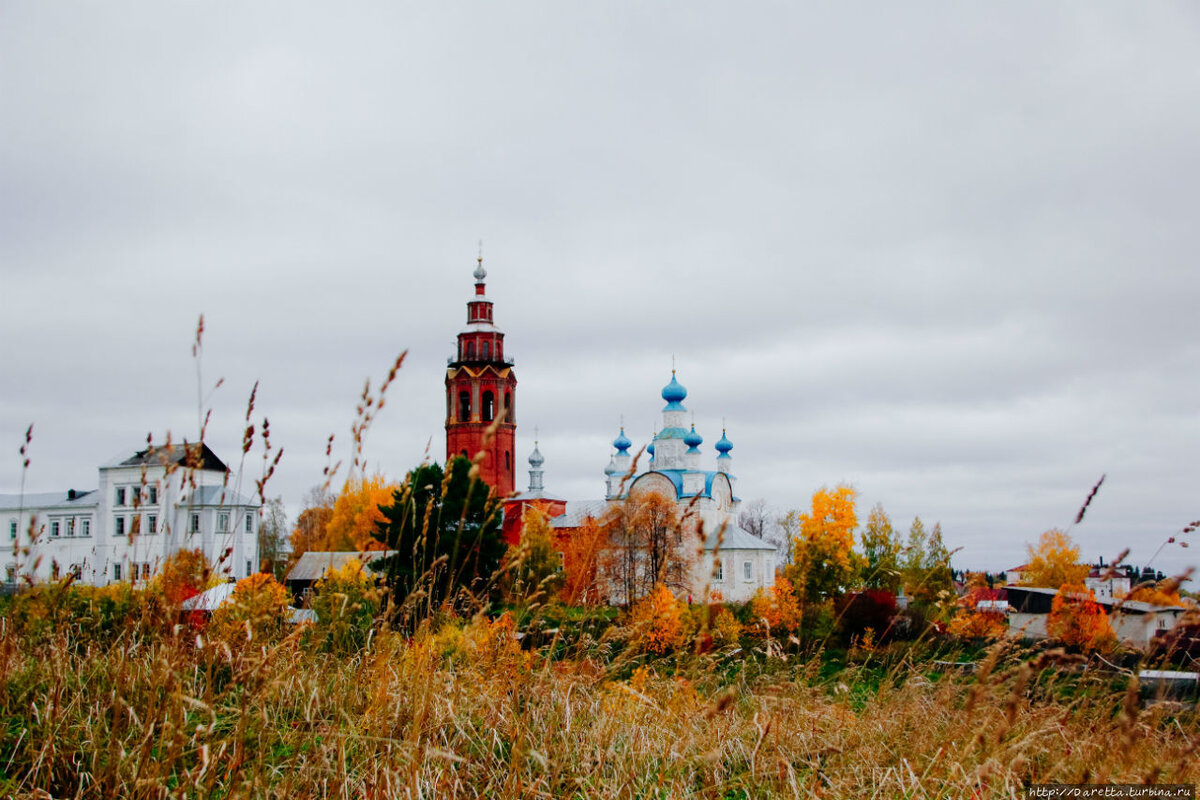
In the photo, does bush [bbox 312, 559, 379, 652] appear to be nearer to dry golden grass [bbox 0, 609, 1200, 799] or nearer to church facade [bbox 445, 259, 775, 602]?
dry golden grass [bbox 0, 609, 1200, 799]

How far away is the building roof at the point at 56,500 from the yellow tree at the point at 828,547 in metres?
31.6

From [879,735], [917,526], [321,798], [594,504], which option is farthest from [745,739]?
[594,504]

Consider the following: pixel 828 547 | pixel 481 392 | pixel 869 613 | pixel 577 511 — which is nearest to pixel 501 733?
pixel 869 613

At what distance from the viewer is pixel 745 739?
414 centimetres

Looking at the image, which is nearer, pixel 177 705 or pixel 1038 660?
pixel 1038 660

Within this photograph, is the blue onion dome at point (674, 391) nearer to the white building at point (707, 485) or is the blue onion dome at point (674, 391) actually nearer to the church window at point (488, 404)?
the white building at point (707, 485)

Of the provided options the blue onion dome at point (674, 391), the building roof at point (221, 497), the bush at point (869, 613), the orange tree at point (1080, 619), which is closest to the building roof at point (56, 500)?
the building roof at point (221, 497)

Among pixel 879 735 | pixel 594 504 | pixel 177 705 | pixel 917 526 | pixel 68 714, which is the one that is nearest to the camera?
pixel 177 705

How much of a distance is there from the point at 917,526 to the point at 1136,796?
41841 millimetres

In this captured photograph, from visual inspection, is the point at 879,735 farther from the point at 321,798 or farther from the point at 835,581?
the point at 835,581

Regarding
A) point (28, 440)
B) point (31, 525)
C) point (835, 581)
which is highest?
point (28, 440)

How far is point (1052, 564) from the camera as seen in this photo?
31.0 metres

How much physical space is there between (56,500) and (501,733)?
50.5 meters

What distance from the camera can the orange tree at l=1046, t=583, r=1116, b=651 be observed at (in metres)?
3.79
